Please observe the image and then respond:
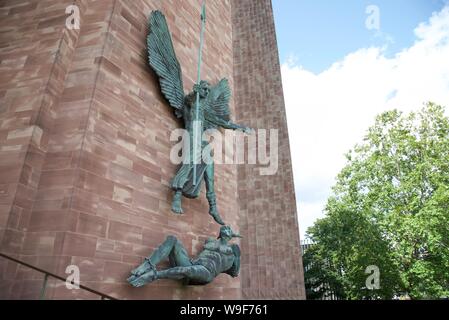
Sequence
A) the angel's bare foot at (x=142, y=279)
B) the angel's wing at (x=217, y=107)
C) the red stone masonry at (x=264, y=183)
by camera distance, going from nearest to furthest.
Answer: the angel's bare foot at (x=142, y=279) < the angel's wing at (x=217, y=107) < the red stone masonry at (x=264, y=183)

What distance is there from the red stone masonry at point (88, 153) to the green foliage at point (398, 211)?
10.8m

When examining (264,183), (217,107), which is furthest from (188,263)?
(264,183)

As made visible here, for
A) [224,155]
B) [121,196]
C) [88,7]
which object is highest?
[88,7]

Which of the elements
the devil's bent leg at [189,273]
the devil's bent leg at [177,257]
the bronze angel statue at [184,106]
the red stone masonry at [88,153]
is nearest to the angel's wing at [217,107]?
the bronze angel statue at [184,106]

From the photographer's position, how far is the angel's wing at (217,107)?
7.34 meters

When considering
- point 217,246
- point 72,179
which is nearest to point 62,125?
point 72,179

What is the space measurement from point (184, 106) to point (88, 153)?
268cm

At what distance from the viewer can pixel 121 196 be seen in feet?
16.9

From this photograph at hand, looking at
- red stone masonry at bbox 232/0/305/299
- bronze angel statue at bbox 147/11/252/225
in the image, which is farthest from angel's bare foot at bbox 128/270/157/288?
red stone masonry at bbox 232/0/305/299

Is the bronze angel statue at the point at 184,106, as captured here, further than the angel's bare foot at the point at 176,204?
Yes

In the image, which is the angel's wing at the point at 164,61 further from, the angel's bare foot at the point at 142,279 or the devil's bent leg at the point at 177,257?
the angel's bare foot at the point at 142,279
